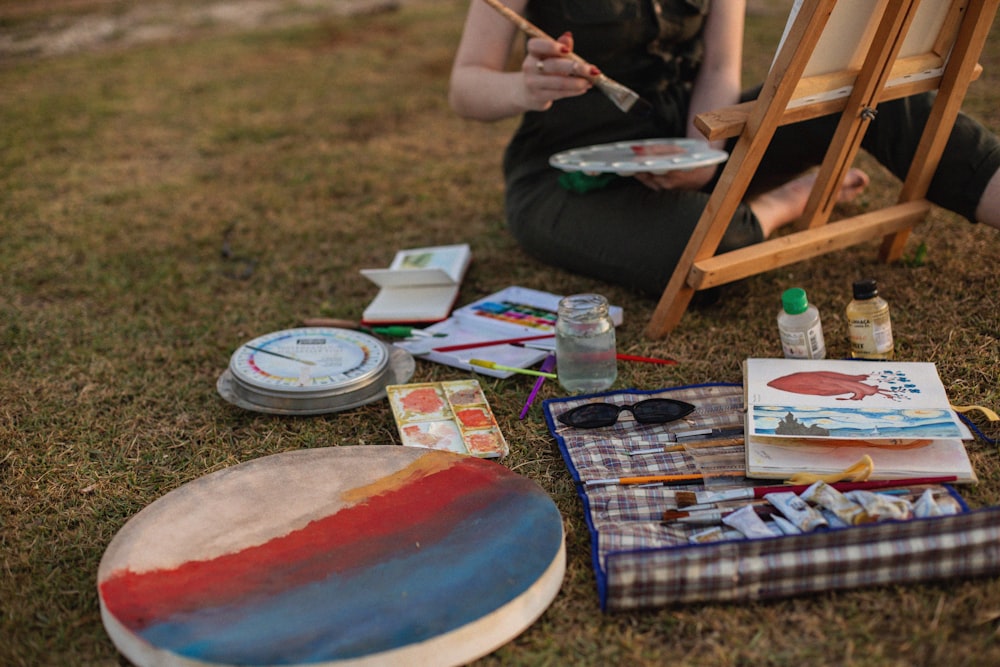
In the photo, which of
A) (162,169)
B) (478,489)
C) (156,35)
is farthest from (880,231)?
(156,35)

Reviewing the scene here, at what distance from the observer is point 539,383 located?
2070 millimetres

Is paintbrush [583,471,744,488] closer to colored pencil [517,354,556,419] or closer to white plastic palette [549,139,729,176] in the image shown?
colored pencil [517,354,556,419]

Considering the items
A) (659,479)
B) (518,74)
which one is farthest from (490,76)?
(659,479)

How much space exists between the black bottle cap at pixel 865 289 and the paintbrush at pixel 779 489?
50cm

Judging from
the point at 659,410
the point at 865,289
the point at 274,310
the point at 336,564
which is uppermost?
the point at 865,289

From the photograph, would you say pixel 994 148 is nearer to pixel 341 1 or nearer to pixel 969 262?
pixel 969 262

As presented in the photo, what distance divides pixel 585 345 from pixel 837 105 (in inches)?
31.8

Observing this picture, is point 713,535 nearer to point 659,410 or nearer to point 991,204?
point 659,410

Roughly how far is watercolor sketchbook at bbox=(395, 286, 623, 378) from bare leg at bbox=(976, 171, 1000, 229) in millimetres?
917

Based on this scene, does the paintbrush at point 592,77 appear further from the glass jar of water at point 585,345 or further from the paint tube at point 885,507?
the paint tube at point 885,507

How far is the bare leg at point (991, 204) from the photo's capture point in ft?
7.30

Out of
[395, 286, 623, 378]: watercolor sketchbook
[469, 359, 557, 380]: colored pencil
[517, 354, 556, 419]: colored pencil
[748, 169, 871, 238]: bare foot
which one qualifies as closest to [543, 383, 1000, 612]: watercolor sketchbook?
[517, 354, 556, 419]: colored pencil

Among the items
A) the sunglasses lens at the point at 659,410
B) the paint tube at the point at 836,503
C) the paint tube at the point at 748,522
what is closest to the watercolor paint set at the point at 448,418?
the sunglasses lens at the point at 659,410

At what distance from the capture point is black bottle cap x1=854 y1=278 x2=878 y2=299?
1938 mm
